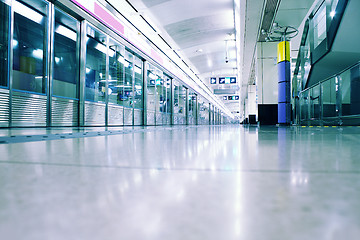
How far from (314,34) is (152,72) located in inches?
288

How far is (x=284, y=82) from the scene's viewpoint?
822cm

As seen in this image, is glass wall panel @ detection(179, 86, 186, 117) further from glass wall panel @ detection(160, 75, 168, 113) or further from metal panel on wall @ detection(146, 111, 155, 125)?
metal panel on wall @ detection(146, 111, 155, 125)

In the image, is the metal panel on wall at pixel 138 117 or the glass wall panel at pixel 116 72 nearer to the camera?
the glass wall panel at pixel 116 72

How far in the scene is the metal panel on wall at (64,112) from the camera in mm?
5259

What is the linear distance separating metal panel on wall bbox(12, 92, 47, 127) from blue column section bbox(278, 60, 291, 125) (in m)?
7.57

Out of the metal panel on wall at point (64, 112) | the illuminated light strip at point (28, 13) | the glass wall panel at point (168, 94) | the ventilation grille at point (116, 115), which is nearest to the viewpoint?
the metal panel on wall at point (64, 112)

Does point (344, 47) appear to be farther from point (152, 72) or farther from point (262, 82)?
point (152, 72)

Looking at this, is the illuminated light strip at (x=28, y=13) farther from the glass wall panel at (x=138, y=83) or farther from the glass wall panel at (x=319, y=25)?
the glass wall panel at (x=319, y=25)

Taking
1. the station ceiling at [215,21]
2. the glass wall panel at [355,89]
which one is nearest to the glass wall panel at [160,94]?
the station ceiling at [215,21]

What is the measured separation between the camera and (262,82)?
11594mm

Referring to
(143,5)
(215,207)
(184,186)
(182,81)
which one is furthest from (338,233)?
(182,81)

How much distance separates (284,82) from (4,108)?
8.27 meters

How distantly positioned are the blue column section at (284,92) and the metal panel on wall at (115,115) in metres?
5.92

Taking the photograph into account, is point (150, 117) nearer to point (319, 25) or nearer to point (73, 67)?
point (73, 67)
